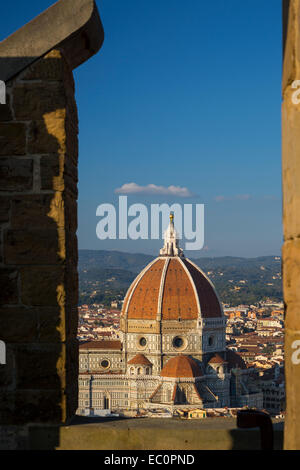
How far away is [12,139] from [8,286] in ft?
1.86

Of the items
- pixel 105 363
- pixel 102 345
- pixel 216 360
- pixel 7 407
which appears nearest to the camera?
pixel 7 407

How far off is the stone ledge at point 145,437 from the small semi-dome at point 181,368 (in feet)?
157

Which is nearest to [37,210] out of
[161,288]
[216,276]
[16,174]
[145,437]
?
[16,174]

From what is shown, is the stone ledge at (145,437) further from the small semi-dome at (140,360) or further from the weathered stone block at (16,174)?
the small semi-dome at (140,360)

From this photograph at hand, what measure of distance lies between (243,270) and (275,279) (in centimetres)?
1564

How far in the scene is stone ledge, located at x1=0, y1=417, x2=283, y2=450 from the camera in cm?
270

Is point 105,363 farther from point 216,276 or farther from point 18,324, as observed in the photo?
point 216,276

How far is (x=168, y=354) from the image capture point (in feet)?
182

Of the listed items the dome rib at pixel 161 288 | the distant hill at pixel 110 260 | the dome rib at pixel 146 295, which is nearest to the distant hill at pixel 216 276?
the distant hill at pixel 110 260

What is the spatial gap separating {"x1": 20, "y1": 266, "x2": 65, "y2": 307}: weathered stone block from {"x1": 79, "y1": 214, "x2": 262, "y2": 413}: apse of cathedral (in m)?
44.1

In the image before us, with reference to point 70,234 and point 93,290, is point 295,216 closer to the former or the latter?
point 70,234

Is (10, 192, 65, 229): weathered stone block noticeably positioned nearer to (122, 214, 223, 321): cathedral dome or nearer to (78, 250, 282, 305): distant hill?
(122, 214, 223, 321): cathedral dome

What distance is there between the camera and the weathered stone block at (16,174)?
9.62ft

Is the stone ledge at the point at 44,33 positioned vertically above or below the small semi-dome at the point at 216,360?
above
